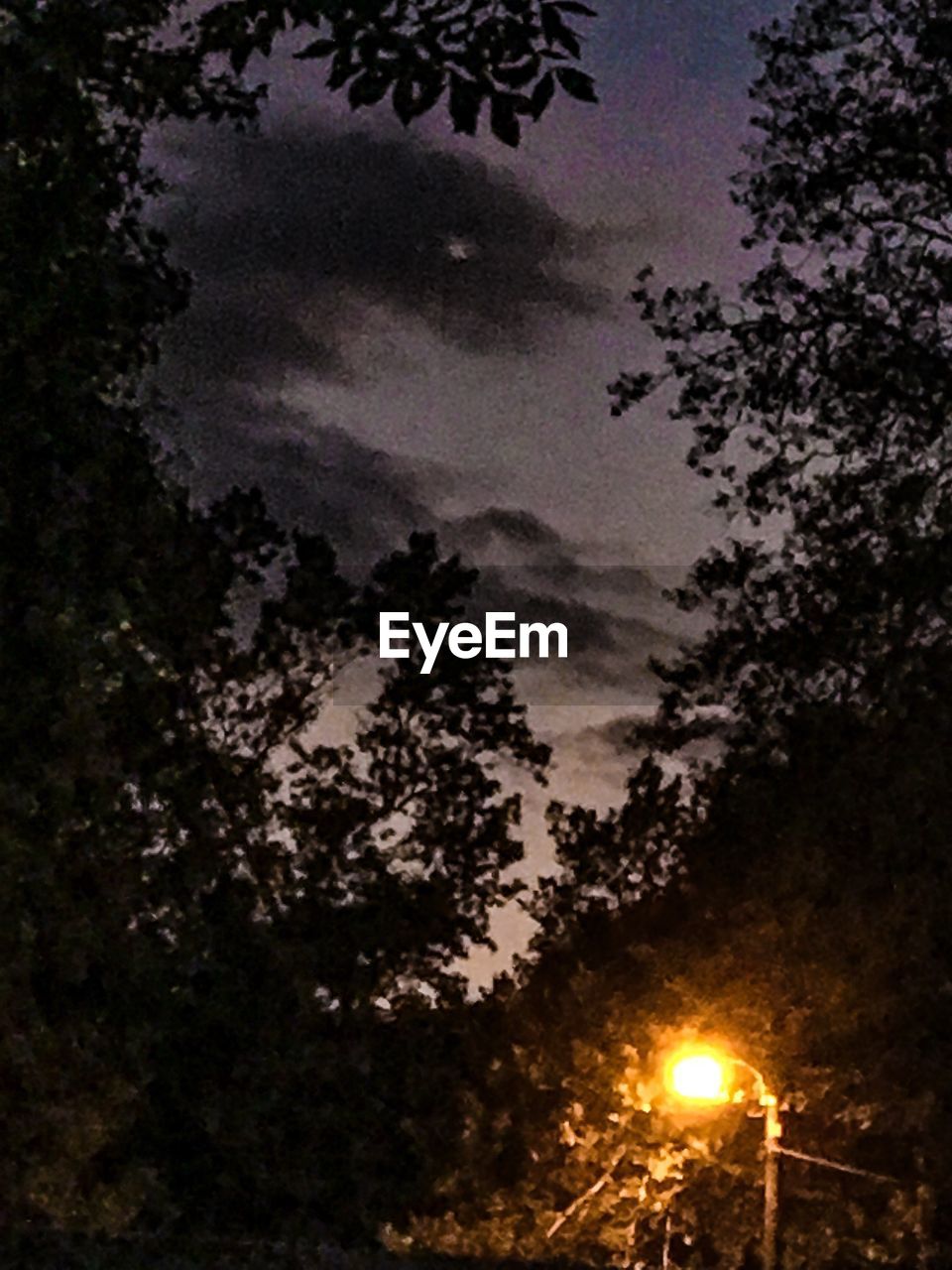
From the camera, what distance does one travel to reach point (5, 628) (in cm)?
1295

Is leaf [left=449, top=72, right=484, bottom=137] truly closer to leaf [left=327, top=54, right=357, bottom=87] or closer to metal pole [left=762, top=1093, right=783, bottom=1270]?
leaf [left=327, top=54, right=357, bottom=87]

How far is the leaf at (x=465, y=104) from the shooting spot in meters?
6.04

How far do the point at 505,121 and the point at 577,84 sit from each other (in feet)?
0.77

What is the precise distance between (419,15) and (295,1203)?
829 inches

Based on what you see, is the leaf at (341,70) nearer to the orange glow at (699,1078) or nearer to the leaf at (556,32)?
the leaf at (556,32)

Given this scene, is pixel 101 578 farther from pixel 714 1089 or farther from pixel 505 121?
pixel 505 121

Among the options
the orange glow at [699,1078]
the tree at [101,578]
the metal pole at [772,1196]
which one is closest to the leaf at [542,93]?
the tree at [101,578]

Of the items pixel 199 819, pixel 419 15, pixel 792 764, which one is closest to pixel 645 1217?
pixel 792 764

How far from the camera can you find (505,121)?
5973 millimetres

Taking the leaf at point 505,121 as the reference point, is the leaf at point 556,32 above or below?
above

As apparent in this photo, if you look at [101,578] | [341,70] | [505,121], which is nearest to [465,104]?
[505,121]

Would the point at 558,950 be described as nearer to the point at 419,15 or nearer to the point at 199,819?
the point at 199,819

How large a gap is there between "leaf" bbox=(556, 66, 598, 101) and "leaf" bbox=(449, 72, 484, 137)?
0.29 m

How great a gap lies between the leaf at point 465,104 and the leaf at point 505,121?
7 centimetres
